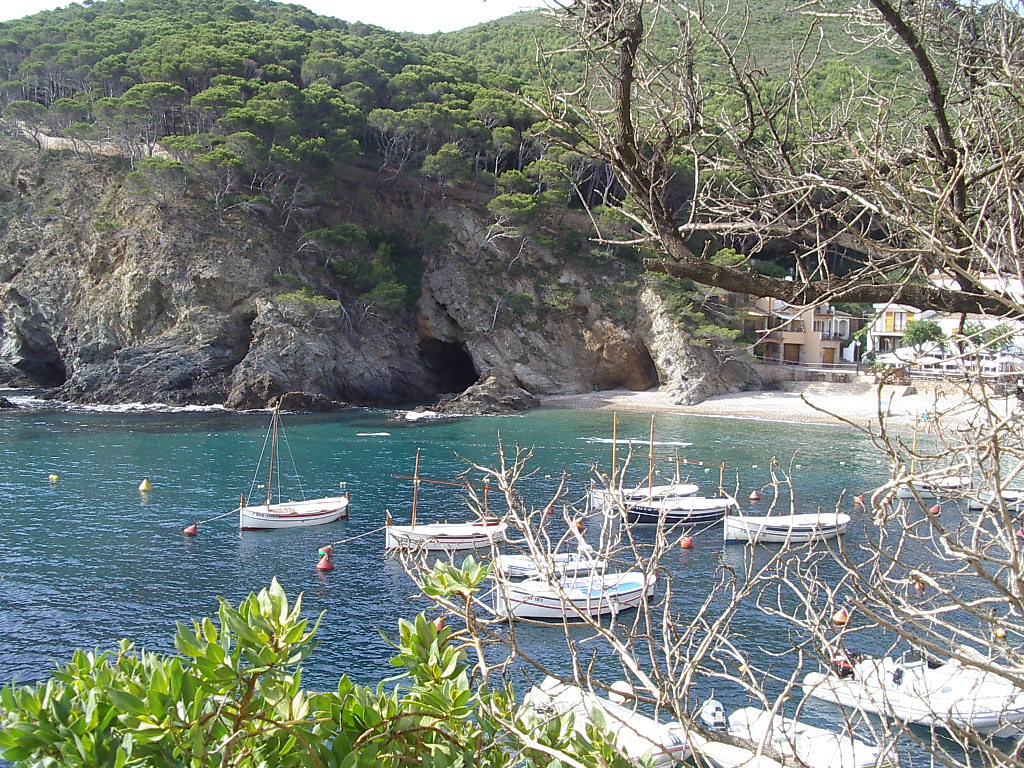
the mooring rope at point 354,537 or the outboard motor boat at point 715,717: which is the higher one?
the mooring rope at point 354,537

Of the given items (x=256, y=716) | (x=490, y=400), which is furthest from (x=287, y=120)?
(x=256, y=716)

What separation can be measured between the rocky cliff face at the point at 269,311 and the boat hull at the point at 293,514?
23.3 metres

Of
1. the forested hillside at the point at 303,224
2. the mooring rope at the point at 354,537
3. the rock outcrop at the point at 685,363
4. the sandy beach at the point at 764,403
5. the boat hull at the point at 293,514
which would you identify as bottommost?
the mooring rope at the point at 354,537

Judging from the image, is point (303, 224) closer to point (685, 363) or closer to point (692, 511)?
point (685, 363)

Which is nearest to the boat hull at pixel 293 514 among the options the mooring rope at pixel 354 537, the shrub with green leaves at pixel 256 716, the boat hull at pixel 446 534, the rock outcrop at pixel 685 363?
the mooring rope at pixel 354 537

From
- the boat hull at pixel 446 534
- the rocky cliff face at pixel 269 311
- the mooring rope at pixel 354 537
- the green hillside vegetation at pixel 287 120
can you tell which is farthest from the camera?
the green hillside vegetation at pixel 287 120

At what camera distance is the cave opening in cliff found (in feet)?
192

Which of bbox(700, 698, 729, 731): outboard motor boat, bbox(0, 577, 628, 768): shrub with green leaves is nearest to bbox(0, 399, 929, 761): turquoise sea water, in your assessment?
bbox(700, 698, 729, 731): outboard motor boat

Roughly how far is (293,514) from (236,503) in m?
2.88

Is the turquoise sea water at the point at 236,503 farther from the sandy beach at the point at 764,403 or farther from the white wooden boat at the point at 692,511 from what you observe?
the sandy beach at the point at 764,403

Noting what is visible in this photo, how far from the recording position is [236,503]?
87.7ft

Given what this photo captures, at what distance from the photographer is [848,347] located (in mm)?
63219

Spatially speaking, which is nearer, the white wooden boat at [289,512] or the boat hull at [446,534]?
the boat hull at [446,534]

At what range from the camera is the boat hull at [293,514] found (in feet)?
79.7
